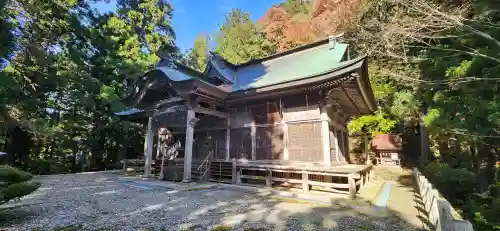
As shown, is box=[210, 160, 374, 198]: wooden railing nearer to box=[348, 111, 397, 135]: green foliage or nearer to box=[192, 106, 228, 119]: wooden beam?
box=[192, 106, 228, 119]: wooden beam

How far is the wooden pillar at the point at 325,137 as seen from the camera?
8.46 meters

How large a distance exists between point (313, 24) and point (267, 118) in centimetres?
2217

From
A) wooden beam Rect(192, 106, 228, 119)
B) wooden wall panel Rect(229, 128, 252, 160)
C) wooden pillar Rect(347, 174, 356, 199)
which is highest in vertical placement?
wooden beam Rect(192, 106, 228, 119)

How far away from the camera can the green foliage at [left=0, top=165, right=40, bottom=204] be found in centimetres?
445

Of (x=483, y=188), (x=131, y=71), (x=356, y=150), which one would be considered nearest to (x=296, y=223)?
(x=483, y=188)

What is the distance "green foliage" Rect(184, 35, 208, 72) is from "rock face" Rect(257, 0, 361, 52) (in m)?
9.43

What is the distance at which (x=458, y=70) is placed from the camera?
257 inches

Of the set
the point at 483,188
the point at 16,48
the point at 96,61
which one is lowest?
the point at 483,188

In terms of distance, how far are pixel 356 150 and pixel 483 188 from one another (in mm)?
10925

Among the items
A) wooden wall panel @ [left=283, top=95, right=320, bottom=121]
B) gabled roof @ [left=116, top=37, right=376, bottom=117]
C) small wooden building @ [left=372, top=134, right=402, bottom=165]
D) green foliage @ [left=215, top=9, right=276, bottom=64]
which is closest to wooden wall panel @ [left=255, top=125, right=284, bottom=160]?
wooden wall panel @ [left=283, top=95, right=320, bottom=121]

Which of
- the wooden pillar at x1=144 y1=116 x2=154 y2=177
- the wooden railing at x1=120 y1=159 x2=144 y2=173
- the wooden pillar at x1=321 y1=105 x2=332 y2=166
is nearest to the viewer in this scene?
the wooden pillar at x1=321 y1=105 x2=332 y2=166

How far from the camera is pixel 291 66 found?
12.1 meters

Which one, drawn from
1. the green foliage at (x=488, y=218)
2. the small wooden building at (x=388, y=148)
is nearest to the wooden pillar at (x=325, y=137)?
the green foliage at (x=488, y=218)

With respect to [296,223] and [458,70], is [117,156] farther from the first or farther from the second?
[458,70]
